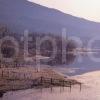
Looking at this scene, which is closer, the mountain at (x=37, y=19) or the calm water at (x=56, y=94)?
the calm water at (x=56, y=94)

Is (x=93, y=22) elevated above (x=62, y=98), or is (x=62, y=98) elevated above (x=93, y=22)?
(x=93, y=22)

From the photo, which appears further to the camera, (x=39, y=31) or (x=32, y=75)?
(x=39, y=31)

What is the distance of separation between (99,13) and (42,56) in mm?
1062

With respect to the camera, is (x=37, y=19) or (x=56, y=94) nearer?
(x=56, y=94)

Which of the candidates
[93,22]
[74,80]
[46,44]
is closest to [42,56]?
[46,44]

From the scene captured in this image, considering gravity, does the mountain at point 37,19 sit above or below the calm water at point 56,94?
above

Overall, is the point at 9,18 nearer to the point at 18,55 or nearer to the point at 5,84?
the point at 18,55

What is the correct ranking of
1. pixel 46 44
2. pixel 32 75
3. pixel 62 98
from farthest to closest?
1. pixel 46 44
2. pixel 32 75
3. pixel 62 98

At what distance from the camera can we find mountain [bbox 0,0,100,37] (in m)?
4.76

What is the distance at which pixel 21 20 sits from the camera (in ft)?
15.3

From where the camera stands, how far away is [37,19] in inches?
190

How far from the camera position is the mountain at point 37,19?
4.76 metres

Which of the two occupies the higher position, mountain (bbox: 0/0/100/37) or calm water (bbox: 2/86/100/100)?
mountain (bbox: 0/0/100/37)

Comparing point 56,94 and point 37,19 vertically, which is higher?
point 37,19
